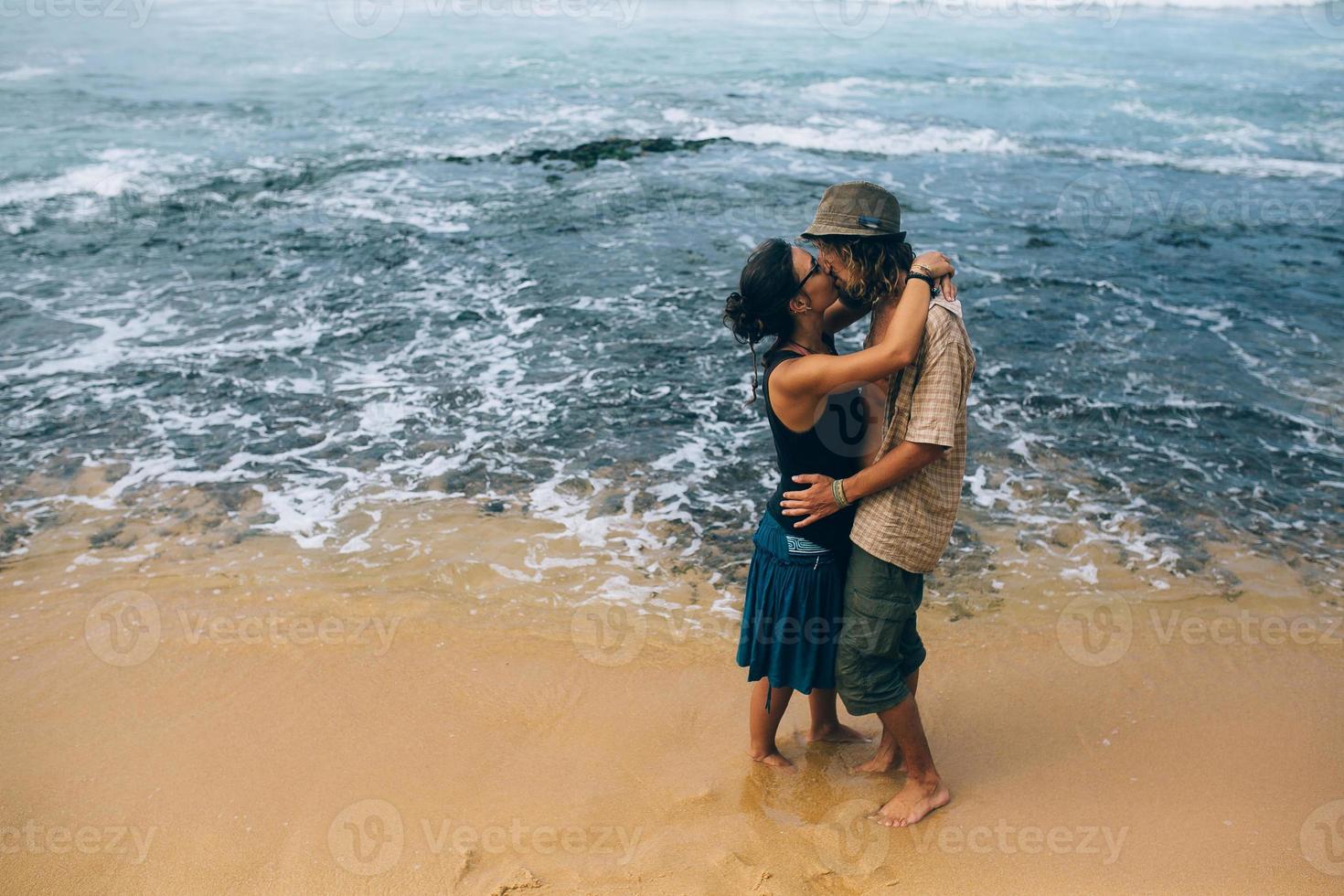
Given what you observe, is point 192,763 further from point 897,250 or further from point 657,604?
point 897,250

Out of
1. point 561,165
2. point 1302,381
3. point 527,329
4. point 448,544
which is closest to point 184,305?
point 527,329

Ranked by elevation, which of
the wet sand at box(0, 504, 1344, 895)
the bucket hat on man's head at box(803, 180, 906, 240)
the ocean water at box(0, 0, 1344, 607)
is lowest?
the wet sand at box(0, 504, 1344, 895)

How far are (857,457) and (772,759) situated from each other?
4.09ft

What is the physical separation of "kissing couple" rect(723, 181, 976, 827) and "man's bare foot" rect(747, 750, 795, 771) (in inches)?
8.9

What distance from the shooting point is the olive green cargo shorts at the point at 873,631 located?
3066 mm

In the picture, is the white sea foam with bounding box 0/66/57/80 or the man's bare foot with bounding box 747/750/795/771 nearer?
the man's bare foot with bounding box 747/750/795/771

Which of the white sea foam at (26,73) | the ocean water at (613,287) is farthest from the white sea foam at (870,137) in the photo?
the white sea foam at (26,73)

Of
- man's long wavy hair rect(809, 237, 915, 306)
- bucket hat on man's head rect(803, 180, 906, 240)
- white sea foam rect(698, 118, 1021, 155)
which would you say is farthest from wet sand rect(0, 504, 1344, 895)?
white sea foam rect(698, 118, 1021, 155)

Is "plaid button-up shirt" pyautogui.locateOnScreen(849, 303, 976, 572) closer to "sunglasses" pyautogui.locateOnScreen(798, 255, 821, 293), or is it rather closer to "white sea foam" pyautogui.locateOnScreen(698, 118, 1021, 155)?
"sunglasses" pyautogui.locateOnScreen(798, 255, 821, 293)

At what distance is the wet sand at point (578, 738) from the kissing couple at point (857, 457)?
0.44m

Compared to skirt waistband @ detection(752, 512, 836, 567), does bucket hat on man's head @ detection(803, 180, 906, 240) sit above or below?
above

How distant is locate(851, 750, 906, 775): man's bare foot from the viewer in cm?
355

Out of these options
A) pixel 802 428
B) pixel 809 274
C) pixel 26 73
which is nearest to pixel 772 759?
Answer: pixel 802 428

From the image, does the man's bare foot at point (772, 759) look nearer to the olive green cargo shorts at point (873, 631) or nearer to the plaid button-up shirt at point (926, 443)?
the olive green cargo shorts at point (873, 631)
